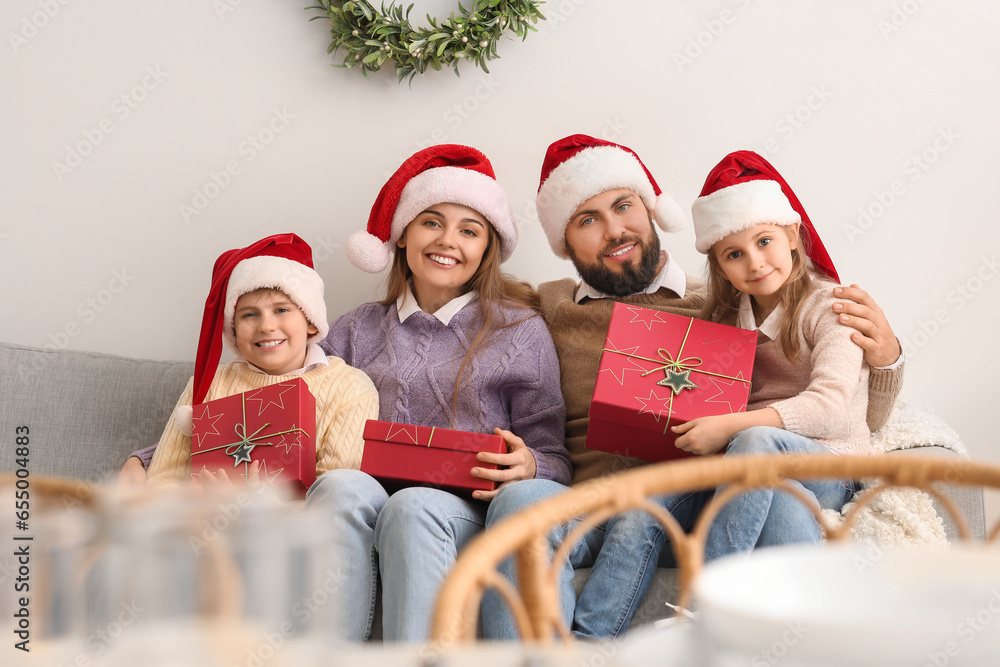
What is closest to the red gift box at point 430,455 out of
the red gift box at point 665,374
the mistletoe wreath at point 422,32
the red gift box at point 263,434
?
the red gift box at point 263,434

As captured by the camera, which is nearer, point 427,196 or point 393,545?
point 393,545

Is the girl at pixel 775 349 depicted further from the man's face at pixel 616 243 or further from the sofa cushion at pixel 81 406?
the sofa cushion at pixel 81 406

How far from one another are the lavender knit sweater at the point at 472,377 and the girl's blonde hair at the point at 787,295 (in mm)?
370

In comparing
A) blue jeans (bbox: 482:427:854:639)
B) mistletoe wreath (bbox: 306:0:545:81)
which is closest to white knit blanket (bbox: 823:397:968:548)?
blue jeans (bbox: 482:427:854:639)

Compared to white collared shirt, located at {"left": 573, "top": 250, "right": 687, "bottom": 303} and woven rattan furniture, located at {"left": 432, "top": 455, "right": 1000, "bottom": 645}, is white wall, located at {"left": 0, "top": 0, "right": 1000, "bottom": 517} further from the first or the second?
woven rattan furniture, located at {"left": 432, "top": 455, "right": 1000, "bottom": 645}

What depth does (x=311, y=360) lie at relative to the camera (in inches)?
65.8

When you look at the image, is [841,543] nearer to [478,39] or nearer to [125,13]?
[478,39]

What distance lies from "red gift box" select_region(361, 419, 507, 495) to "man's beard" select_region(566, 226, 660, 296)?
0.50 m

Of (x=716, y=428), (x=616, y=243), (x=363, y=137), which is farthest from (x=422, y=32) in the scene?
(x=716, y=428)

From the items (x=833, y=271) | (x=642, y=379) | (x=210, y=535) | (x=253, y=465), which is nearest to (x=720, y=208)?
(x=833, y=271)

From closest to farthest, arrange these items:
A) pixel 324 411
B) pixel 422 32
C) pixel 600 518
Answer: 1. pixel 600 518
2. pixel 324 411
3. pixel 422 32

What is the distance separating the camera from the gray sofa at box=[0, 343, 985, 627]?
1679 mm

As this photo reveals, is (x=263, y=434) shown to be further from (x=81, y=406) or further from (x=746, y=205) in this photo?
(x=746, y=205)

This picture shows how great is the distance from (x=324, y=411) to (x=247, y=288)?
0.30 metres
